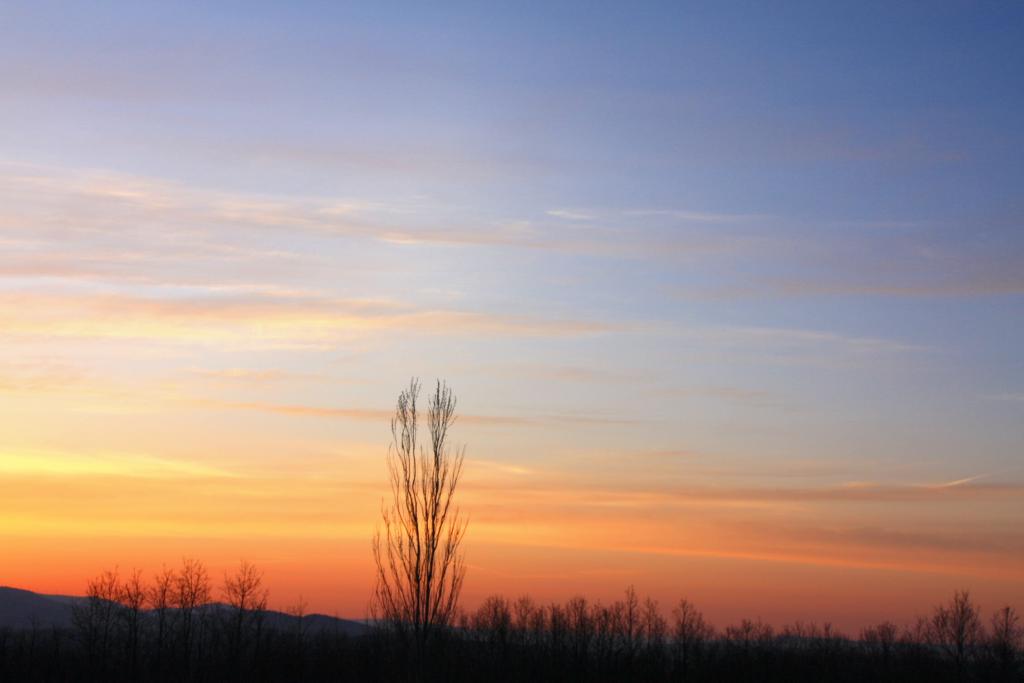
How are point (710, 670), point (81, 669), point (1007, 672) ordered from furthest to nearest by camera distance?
point (710, 670)
point (1007, 672)
point (81, 669)

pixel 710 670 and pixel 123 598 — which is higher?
pixel 123 598

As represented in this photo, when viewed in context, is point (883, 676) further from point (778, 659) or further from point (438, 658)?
point (438, 658)

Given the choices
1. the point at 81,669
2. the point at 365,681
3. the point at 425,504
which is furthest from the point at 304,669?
the point at 425,504

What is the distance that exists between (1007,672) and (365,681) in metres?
52.9

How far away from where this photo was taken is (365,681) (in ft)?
272


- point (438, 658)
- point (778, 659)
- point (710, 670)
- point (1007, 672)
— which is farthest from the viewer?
point (778, 659)

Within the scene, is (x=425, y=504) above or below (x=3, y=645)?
above

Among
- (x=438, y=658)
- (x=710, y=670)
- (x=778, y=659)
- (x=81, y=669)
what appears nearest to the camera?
(x=438, y=658)

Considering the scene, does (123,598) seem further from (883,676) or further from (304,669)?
(883,676)

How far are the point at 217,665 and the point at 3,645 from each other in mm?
17399

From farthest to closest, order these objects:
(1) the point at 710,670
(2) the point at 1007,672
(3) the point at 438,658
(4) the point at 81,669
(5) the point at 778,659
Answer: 1. (5) the point at 778,659
2. (1) the point at 710,670
3. (2) the point at 1007,672
4. (4) the point at 81,669
5. (3) the point at 438,658

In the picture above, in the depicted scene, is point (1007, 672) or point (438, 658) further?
point (1007, 672)

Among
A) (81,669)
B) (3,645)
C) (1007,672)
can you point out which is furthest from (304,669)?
(1007,672)

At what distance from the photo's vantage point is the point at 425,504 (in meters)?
22.4
